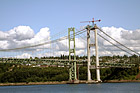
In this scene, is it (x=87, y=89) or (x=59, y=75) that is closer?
(x=87, y=89)

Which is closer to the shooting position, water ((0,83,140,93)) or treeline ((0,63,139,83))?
water ((0,83,140,93))

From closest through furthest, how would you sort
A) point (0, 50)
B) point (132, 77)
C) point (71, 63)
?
point (0, 50), point (71, 63), point (132, 77)

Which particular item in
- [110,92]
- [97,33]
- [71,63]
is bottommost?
[110,92]

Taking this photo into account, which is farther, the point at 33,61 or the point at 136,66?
the point at 136,66

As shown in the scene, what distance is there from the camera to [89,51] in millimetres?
92750

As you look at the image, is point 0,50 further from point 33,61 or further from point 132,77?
point 132,77

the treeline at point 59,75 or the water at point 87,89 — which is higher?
the treeline at point 59,75

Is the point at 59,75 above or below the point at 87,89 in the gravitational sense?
above

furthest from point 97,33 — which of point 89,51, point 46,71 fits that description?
point 46,71

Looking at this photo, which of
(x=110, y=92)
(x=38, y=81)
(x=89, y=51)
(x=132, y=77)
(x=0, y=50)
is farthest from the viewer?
(x=38, y=81)

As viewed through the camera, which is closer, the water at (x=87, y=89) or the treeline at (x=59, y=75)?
the water at (x=87, y=89)

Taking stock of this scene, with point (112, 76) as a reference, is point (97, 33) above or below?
above

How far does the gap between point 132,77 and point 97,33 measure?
32522mm

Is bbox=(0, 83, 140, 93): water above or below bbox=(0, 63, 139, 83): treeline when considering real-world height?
below
